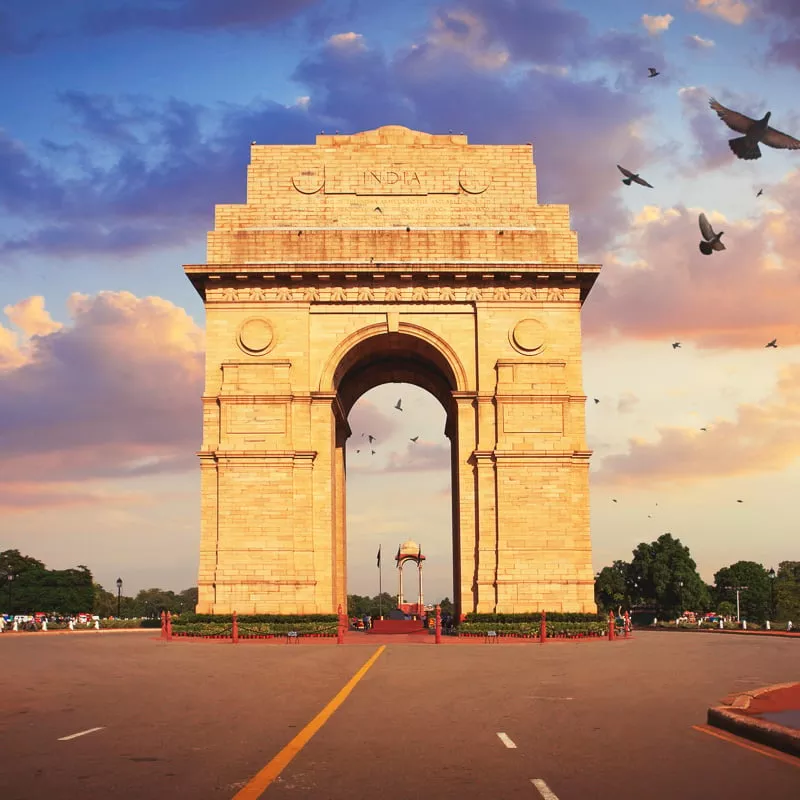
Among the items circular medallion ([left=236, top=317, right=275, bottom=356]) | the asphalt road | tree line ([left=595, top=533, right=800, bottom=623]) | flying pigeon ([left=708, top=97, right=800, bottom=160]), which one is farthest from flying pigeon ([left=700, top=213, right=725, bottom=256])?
tree line ([left=595, top=533, right=800, bottom=623])

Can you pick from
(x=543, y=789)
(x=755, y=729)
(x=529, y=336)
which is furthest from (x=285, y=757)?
(x=529, y=336)

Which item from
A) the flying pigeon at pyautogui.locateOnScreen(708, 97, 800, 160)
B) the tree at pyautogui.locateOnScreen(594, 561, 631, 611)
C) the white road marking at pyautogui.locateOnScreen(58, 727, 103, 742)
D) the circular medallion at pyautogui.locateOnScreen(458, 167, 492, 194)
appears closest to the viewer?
the white road marking at pyautogui.locateOnScreen(58, 727, 103, 742)

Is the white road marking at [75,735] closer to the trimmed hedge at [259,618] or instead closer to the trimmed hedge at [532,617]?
the trimmed hedge at [259,618]

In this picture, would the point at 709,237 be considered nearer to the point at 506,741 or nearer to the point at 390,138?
the point at 506,741

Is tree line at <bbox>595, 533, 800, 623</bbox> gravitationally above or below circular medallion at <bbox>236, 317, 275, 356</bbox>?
below

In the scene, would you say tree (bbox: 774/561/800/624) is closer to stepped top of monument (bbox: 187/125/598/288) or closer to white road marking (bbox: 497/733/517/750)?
stepped top of monument (bbox: 187/125/598/288)

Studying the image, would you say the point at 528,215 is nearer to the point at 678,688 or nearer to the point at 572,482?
the point at 572,482
